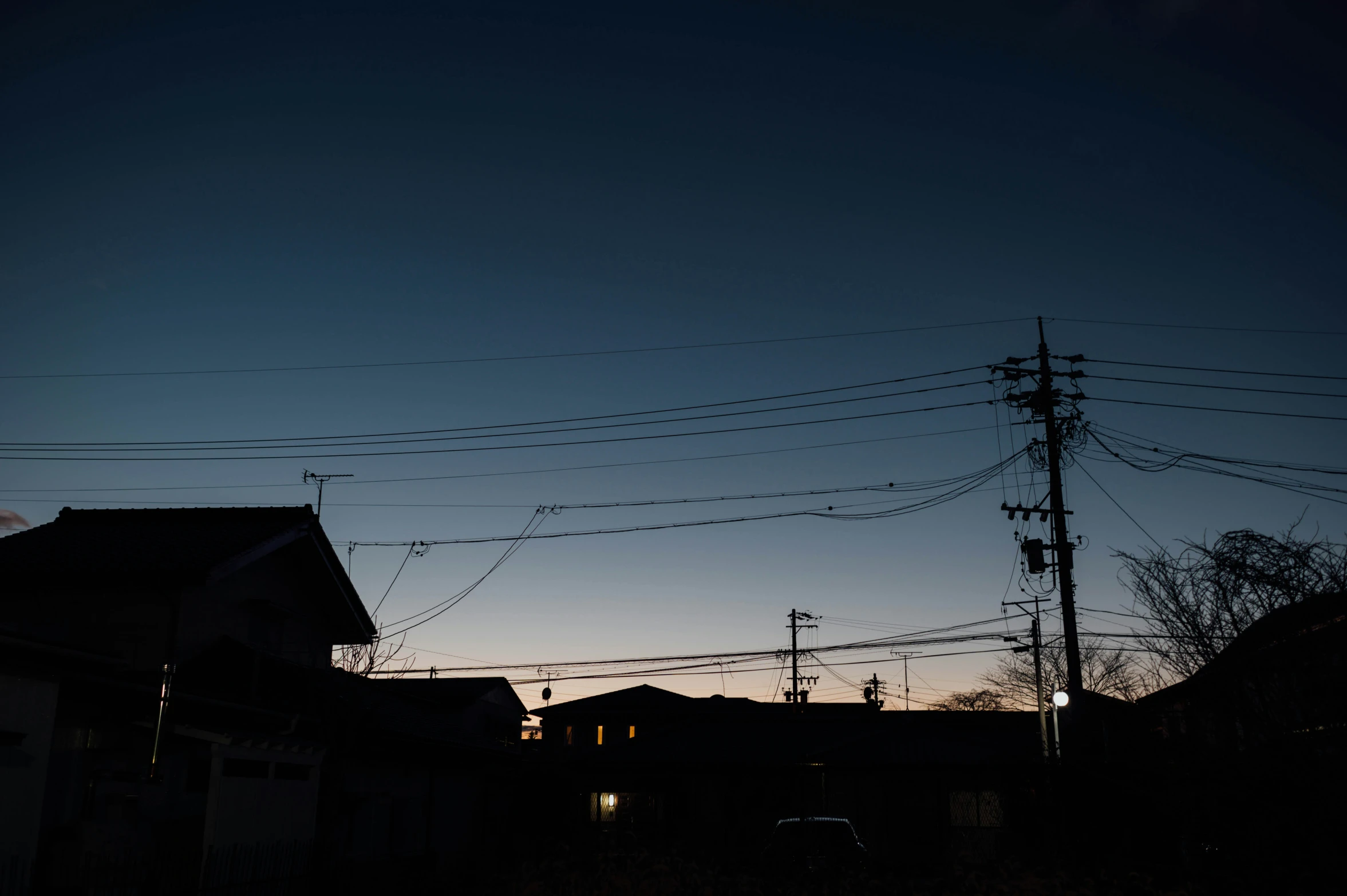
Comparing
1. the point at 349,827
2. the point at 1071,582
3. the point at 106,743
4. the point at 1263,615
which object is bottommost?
the point at 349,827

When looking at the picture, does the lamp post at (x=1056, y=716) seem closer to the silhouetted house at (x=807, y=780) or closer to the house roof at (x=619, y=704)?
the silhouetted house at (x=807, y=780)

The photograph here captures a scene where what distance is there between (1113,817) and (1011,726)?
1598 inches

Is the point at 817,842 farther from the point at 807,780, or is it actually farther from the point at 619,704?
the point at 619,704

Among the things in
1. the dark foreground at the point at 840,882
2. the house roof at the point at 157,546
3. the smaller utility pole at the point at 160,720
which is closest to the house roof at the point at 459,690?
the house roof at the point at 157,546

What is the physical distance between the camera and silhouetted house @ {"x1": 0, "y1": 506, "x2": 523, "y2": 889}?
13047 millimetres

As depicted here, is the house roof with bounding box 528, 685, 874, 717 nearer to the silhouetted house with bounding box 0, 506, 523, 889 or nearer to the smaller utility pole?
the silhouetted house with bounding box 0, 506, 523, 889

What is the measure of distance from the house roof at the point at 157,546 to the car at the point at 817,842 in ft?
42.1

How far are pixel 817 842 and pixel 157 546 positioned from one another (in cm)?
1572

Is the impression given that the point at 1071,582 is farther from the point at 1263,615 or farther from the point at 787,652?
the point at 787,652

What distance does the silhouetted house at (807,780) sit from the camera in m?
22.4

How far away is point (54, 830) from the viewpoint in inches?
555

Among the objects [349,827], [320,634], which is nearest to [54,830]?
[349,827]

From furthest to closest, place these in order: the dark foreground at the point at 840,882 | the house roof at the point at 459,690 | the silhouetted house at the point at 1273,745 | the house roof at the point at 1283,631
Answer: the house roof at the point at 459,690 → the house roof at the point at 1283,631 → the dark foreground at the point at 840,882 → the silhouetted house at the point at 1273,745

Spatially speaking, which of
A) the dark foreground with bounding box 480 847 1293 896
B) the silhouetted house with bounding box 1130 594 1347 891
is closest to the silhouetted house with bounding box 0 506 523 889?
the dark foreground with bounding box 480 847 1293 896
